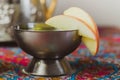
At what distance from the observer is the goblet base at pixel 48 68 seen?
62 centimetres

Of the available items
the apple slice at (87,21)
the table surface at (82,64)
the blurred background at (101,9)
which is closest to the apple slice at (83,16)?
the apple slice at (87,21)

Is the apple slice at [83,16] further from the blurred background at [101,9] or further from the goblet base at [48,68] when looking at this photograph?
the blurred background at [101,9]

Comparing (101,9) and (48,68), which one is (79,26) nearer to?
(48,68)

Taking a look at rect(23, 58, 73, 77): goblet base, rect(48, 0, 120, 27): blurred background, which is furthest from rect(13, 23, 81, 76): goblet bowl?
rect(48, 0, 120, 27): blurred background

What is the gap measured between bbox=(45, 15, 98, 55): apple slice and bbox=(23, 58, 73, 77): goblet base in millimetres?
75

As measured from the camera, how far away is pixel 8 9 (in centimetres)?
105

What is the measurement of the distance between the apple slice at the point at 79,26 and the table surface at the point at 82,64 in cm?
6

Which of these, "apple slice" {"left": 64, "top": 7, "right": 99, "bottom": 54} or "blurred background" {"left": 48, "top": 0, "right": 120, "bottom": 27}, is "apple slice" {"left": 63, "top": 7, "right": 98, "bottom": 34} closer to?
"apple slice" {"left": 64, "top": 7, "right": 99, "bottom": 54}

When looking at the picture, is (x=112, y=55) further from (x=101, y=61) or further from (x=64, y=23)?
(x=64, y=23)

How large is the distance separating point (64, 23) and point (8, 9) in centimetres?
45

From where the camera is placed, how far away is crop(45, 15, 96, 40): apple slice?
2.07 ft

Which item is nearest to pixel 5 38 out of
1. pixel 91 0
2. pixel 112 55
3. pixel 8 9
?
pixel 8 9

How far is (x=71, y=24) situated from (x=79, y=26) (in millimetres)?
22

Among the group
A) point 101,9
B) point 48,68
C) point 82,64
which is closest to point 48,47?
point 48,68
